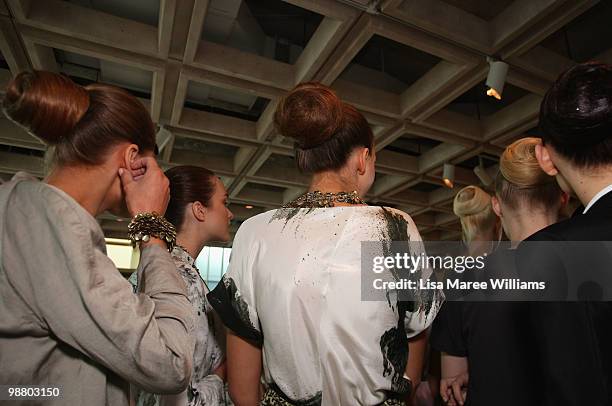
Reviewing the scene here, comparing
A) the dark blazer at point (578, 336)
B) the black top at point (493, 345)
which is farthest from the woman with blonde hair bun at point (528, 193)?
the dark blazer at point (578, 336)

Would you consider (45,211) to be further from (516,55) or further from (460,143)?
(460,143)

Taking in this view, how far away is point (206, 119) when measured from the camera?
3.71 metres

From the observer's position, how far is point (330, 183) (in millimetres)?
985

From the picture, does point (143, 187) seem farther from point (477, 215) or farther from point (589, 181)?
point (477, 215)

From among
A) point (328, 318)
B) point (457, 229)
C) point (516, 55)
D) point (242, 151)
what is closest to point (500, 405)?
point (328, 318)

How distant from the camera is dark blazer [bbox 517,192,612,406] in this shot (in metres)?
0.66

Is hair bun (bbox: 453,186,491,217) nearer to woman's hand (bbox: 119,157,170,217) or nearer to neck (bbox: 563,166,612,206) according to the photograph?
neck (bbox: 563,166,612,206)

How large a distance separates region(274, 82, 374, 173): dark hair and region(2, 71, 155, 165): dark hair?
34cm

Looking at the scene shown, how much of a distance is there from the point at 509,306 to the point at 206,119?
3.30 metres

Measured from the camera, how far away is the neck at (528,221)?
1.16 meters

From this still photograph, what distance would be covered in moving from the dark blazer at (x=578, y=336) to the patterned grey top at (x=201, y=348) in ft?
2.77

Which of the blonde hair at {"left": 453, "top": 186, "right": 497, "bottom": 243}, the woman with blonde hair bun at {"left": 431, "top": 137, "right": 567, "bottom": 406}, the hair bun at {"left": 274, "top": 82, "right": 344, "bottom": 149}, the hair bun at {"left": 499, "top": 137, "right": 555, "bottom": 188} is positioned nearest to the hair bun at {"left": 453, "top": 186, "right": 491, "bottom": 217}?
the blonde hair at {"left": 453, "top": 186, "right": 497, "bottom": 243}

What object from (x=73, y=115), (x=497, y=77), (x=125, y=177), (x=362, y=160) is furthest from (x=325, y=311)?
(x=497, y=77)

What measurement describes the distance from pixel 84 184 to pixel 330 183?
543 mm
